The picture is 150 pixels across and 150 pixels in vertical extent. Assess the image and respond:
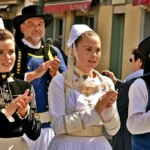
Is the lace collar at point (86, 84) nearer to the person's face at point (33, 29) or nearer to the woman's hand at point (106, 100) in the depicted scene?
the woman's hand at point (106, 100)

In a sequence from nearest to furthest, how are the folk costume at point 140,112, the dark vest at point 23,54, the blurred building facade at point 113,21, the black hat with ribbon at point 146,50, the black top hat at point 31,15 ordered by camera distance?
the folk costume at point 140,112, the black hat with ribbon at point 146,50, the dark vest at point 23,54, the black top hat at point 31,15, the blurred building facade at point 113,21

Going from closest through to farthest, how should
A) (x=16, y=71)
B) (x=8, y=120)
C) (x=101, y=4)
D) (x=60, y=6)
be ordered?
1. (x=8, y=120)
2. (x=16, y=71)
3. (x=101, y=4)
4. (x=60, y=6)

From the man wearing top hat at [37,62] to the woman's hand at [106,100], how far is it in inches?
35.4

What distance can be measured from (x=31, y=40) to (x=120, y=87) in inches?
35.8

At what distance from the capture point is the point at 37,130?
3.95 meters

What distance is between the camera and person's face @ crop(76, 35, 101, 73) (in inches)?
161

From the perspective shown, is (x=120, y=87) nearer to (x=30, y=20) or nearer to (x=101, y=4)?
(x=30, y=20)

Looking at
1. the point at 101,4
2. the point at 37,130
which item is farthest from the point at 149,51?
the point at 101,4

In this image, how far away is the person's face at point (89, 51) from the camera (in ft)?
13.4

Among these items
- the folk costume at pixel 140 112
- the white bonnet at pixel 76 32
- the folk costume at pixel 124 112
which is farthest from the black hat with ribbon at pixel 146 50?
the folk costume at pixel 124 112

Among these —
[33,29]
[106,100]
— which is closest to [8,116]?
[106,100]

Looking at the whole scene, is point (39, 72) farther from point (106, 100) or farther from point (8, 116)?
point (8, 116)

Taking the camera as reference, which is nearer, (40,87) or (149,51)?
(149,51)

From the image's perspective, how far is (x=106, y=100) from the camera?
395 centimetres
